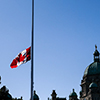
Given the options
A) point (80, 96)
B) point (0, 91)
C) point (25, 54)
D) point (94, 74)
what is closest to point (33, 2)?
point (25, 54)

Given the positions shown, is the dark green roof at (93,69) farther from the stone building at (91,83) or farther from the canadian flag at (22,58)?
the canadian flag at (22,58)

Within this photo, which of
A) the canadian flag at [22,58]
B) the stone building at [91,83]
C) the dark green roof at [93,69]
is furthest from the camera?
the dark green roof at [93,69]

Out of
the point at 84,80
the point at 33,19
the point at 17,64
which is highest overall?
the point at 84,80

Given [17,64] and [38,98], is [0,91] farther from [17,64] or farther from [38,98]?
[38,98]

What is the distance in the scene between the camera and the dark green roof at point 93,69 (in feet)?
332

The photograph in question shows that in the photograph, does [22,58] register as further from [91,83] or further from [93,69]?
[93,69]

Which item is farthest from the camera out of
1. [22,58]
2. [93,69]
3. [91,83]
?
[93,69]

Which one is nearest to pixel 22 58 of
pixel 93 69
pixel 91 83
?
pixel 91 83

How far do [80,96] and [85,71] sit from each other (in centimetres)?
1100

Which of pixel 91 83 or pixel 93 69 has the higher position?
pixel 93 69

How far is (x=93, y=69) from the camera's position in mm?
101938

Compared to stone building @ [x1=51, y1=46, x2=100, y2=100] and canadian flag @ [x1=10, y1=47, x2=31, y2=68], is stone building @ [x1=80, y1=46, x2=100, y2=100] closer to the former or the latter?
stone building @ [x1=51, y1=46, x2=100, y2=100]

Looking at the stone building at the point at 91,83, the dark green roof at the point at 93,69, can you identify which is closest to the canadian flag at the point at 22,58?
the stone building at the point at 91,83

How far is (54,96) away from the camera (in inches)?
4245
